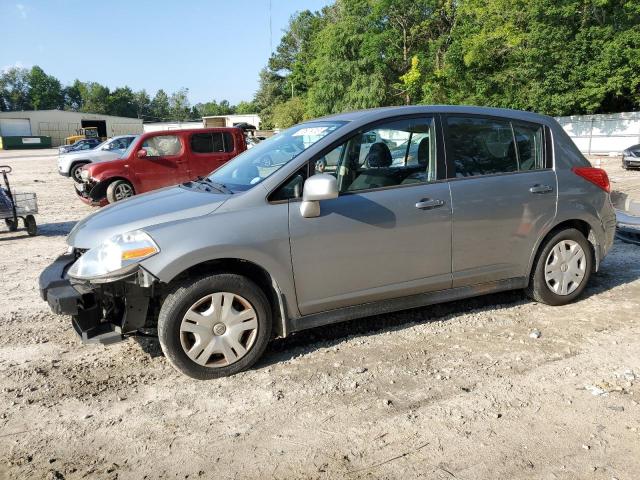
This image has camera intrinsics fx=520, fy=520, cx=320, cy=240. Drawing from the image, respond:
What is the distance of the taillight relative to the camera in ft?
16.1

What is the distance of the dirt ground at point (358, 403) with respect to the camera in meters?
2.73

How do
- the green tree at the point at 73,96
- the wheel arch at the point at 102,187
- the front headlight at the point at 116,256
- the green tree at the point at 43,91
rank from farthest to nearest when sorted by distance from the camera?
the green tree at the point at 73,96, the green tree at the point at 43,91, the wheel arch at the point at 102,187, the front headlight at the point at 116,256

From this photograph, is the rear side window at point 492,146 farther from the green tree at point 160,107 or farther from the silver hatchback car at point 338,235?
the green tree at point 160,107

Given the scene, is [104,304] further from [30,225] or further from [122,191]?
[122,191]

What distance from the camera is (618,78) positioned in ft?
93.7

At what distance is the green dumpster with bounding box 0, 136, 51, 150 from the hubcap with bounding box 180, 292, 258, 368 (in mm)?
75115

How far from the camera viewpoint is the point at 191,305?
11.5ft

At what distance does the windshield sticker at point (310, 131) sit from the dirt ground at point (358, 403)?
1667 mm

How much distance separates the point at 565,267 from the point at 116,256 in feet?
12.8

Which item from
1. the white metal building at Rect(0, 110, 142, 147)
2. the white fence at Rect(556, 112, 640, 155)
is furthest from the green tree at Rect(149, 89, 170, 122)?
the white fence at Rect(556, 112, 640, 155)

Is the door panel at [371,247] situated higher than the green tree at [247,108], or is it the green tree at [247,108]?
the green tree at [247,108]

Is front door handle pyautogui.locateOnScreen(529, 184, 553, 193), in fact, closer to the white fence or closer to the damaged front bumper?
the damaged front bumper

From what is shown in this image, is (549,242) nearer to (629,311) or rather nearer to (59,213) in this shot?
(629,311)

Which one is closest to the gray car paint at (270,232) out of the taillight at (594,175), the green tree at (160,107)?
the taillight at (594,175)
